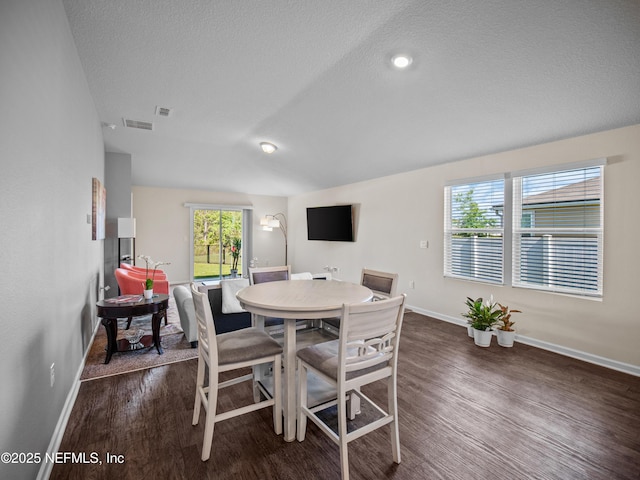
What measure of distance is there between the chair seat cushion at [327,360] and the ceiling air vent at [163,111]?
345 cm

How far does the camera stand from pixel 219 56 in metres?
2.69

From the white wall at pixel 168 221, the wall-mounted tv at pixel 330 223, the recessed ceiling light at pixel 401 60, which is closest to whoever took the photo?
the recessed ceiling light at pixel 401 60

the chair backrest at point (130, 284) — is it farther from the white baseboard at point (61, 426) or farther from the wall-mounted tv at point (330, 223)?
the wall-mounted tv at point (330, 223)

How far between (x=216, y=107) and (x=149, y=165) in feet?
10.1

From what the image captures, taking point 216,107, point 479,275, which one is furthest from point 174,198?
point 479,275

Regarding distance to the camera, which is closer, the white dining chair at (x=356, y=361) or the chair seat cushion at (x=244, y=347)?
the white dining chair at (x=356, y=361)

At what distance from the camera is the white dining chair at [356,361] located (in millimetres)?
1541

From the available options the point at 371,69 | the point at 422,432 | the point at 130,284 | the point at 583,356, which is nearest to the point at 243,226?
the point at 130,284

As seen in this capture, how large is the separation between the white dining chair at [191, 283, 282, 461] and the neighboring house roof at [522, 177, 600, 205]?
344 cm

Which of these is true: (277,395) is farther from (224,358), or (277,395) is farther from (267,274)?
(267,274)

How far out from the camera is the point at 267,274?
10.4ft

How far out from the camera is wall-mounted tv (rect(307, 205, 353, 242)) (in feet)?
21.1

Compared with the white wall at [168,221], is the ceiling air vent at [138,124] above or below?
above

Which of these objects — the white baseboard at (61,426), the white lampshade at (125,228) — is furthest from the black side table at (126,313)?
the white lampshade at (125,228)
